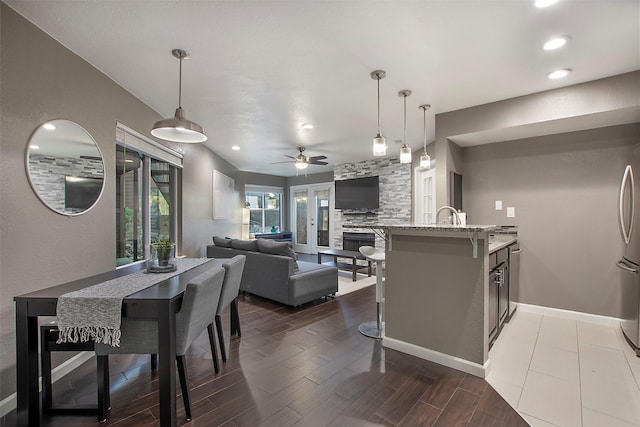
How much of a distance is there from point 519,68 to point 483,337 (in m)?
2.28

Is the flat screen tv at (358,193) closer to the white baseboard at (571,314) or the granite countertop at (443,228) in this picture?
the white baseboard at (571,314)

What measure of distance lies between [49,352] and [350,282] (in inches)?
161

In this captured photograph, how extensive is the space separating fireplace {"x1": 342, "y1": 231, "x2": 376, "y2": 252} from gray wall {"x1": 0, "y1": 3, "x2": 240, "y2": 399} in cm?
519

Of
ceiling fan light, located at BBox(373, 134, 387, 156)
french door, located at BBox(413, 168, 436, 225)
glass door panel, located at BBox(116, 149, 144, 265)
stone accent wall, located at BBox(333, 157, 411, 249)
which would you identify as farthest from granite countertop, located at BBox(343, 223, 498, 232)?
stone accent wall, located at BBox(333, 157, 411, 249)

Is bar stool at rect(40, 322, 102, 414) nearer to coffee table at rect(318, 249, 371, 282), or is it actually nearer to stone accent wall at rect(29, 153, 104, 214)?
stone accent wall at rect(29, 153, 104, 214)

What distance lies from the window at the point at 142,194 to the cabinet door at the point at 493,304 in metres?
3.58

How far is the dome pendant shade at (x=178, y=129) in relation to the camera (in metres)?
2.14

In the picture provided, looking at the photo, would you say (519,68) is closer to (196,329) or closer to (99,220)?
(196,329)

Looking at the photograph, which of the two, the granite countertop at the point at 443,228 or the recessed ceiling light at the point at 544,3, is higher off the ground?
the recessed ceiling light at the point at 544,3

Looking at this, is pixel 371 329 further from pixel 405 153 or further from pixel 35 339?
pixel 35 339

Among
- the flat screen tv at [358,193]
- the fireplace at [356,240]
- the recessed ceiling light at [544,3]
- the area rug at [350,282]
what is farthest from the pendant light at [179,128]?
the fireplace at [356,240]

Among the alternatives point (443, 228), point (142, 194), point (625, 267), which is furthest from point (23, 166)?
point (625, 267)

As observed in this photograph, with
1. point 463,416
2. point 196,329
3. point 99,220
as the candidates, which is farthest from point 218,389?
point 99,220

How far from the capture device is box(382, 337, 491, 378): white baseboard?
7.29ft
